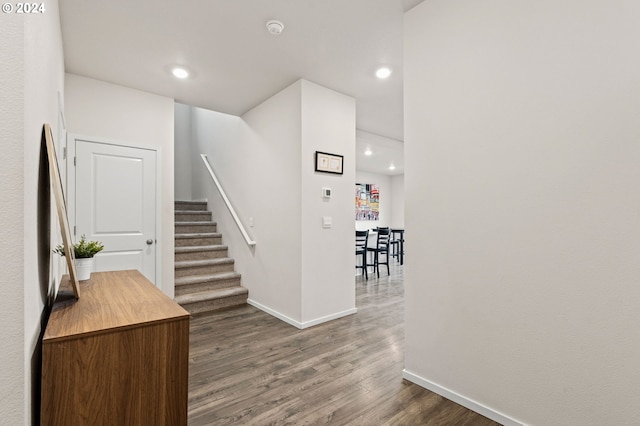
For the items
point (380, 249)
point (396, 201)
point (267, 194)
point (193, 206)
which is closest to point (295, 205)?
point (267, 194)

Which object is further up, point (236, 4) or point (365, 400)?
point (236, 4)

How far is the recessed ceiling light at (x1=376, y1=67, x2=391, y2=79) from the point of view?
2989 mm

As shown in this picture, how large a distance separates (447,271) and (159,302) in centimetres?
164

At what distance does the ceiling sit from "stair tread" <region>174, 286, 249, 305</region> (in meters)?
2.44

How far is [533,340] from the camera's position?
5.15 feet

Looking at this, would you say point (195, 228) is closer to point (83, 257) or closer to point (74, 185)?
point (74, 185)

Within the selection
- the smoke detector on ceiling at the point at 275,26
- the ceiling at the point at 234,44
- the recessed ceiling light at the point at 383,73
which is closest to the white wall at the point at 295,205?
the ceiling at the point at 234,44

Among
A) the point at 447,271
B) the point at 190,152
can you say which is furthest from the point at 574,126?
the point at 190,152

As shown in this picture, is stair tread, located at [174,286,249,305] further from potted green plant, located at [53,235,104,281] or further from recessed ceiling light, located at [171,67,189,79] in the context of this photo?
recessed ceiling light, located at [171,67,189,79]

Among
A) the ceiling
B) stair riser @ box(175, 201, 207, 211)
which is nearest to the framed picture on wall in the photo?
the ceiling

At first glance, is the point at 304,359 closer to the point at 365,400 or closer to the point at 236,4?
the point at 365,400

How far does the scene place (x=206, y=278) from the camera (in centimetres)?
396

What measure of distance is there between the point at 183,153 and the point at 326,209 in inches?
159

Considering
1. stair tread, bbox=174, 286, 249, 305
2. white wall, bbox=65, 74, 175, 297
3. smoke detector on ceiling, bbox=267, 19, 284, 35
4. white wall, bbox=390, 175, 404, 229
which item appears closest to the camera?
smoke detector on ceiling, bbox=267, 19, 284, 35
